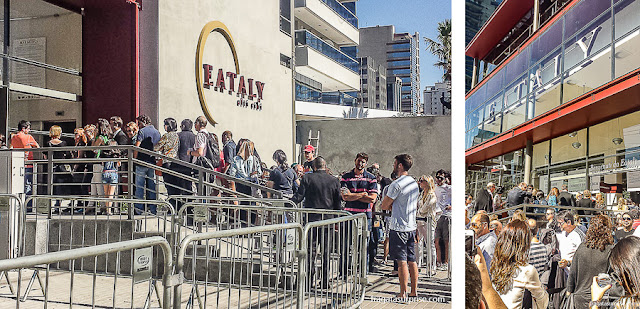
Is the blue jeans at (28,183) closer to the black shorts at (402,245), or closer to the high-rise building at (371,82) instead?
the high-rise building at (371,82)

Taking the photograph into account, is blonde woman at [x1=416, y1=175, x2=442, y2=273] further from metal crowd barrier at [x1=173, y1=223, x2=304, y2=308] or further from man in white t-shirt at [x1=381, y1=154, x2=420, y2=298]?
metal crowd barrier at [x1=173, y1=223, x2=304, y2=308]

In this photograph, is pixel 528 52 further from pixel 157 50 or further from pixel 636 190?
pixel 157 50

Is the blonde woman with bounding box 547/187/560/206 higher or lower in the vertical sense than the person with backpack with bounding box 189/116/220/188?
lower

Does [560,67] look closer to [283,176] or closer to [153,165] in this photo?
[283,176]

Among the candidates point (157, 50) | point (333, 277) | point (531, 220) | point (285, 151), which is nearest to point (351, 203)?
point (285, 151)

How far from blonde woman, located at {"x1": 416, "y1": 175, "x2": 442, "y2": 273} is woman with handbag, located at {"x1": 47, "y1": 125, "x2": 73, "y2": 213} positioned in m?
3.50

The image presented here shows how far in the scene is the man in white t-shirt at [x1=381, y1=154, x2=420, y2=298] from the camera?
513 centimetres

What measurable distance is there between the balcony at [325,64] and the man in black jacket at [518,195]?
175 cm

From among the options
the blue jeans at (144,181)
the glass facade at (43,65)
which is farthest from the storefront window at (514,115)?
the glass facade at (43,65)

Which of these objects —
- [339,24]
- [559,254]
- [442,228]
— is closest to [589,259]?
[559,254]

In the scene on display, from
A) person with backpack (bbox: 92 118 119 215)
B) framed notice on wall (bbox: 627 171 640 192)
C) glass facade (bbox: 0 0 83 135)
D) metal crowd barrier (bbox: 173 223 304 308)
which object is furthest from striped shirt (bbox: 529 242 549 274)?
glass facade (bbox: 0 0 83 135)

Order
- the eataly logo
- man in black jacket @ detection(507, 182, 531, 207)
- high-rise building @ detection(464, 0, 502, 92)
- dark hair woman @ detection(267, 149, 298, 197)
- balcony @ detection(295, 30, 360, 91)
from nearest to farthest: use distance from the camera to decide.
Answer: man in black jacket @ detection(507, 182, 531, 207), high-rise building @ detection(464, 0, 502, 92), balcony @ detection(295, 30, 360, 91), dark hair woman @ detection(267, 149, 298, 197), the eataly logo

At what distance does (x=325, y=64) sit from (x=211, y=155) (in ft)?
4.68

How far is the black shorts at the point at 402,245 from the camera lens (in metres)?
5.19
